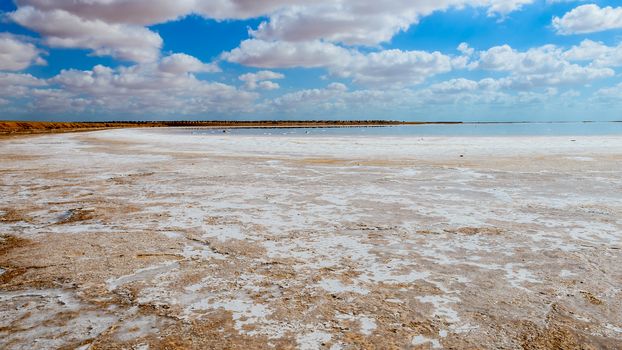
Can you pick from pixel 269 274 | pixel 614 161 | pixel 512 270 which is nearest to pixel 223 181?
pixel 269 274

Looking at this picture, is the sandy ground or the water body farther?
the water body

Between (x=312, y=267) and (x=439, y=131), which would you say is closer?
(x=312, y=267)

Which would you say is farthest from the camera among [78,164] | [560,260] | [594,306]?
[78,164]

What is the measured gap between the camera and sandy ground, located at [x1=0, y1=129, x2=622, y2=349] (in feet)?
11.1

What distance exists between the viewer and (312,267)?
484 centimetres

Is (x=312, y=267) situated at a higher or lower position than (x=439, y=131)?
higher

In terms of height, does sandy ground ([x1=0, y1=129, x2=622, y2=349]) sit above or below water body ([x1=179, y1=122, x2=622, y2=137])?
above

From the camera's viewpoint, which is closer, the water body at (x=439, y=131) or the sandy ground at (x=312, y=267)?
the sandy ground at (x=312, y=267)

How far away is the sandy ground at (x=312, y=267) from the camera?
339 cm

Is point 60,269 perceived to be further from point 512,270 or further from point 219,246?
point 512,270

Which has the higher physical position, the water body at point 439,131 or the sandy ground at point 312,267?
the sandy ground at point 312,267

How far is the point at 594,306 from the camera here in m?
3.83

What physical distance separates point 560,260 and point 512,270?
2.38 ft

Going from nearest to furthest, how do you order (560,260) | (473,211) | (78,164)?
(560,260), (473,211), (78,164)
